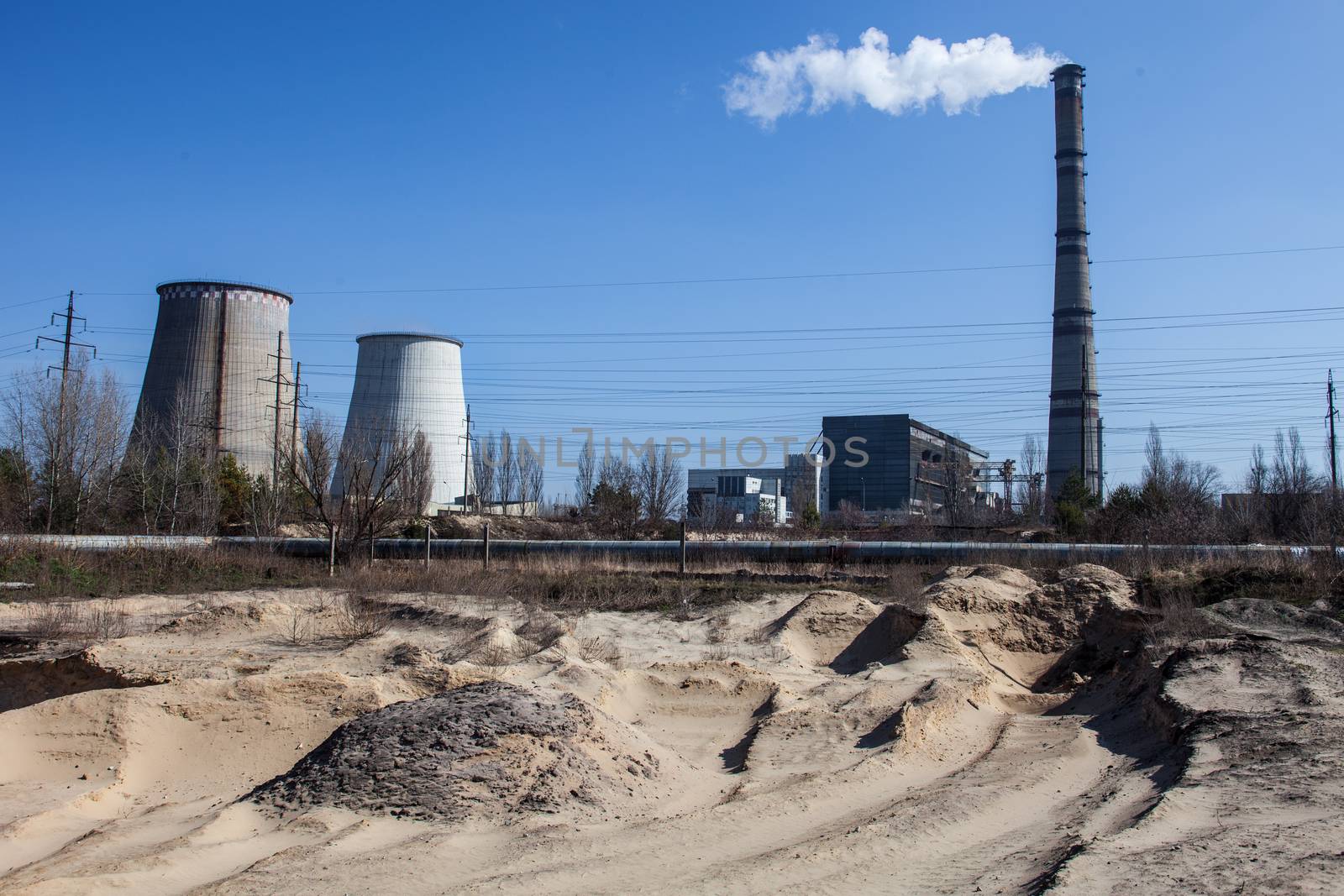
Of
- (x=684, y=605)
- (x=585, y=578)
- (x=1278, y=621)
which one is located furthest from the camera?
(x=585, y=578)

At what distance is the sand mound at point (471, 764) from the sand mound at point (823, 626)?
248 inches

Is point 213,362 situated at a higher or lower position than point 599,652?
higher

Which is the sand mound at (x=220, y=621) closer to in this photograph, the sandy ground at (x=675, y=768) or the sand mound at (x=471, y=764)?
the sandy ground at (x=675, y=768)

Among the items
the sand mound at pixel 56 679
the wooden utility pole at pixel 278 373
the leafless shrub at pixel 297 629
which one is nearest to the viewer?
the sand mound at pixel 56 679

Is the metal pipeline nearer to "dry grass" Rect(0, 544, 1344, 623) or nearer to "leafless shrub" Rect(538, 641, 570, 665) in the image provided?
"dry grass" Rect(0, 544, 1344, 623)

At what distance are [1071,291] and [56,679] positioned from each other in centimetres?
4484

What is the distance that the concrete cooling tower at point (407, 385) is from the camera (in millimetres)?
36031

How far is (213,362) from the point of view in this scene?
35188mm

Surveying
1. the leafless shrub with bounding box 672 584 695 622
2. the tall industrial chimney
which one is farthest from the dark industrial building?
the leafless shrub with bounding box 672 584 695 622

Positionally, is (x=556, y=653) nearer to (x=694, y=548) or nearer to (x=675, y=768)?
(x=675, y=768)

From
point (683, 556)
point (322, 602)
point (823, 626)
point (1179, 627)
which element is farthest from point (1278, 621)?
point (322, 602)

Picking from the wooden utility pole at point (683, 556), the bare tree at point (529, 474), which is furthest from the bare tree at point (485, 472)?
the wooden utility pole at point (683, 556)

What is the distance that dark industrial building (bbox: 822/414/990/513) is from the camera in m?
68.2

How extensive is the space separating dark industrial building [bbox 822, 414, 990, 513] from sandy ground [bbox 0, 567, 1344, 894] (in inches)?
2245
